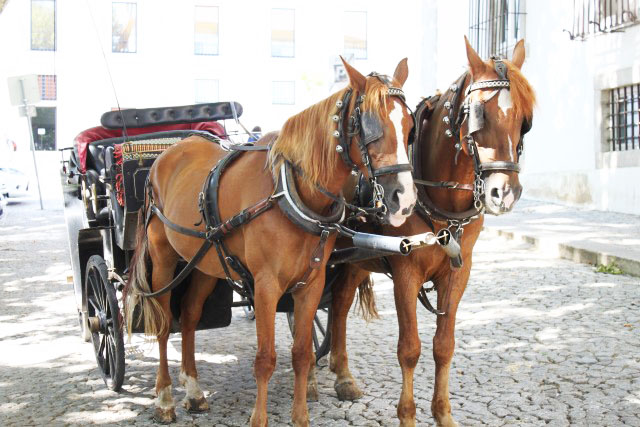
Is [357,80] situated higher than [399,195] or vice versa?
[357,80]

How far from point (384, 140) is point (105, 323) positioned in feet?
8.88

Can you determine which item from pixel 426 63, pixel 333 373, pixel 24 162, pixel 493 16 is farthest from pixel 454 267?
pixel 24 162

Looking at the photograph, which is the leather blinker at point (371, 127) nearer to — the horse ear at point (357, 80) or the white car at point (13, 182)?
the horse ear at point (357, 80)

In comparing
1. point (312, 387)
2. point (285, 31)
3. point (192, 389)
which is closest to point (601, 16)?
point (312, 387)

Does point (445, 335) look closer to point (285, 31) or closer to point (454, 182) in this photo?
point (454, 182)

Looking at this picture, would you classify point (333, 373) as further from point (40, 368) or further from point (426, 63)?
point (426, 63)

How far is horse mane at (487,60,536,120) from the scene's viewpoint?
3498 millimetres

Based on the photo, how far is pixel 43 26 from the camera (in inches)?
1256

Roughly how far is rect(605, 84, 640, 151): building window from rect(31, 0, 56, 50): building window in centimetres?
2546

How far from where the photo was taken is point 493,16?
16.6 m

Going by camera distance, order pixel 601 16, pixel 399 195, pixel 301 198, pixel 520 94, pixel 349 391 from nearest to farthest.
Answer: pixel 399 195 → pixel 520 94 → pixel 301 198 → pixel 349 391 → pixel 601 16

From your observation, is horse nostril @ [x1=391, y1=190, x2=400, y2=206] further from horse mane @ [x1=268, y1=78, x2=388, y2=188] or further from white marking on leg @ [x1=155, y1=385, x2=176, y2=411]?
white marking on leg @ [x1=155, y1=385, x2=176, y2=411]

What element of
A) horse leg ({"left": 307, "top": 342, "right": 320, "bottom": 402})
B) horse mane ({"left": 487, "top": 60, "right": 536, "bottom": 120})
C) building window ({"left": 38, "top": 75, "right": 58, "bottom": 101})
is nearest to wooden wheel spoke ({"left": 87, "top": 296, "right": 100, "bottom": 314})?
horse leg ({"left": 307, "top": 342, "right": 320, "bottom": 402})

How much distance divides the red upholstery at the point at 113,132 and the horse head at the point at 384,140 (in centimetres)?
270
